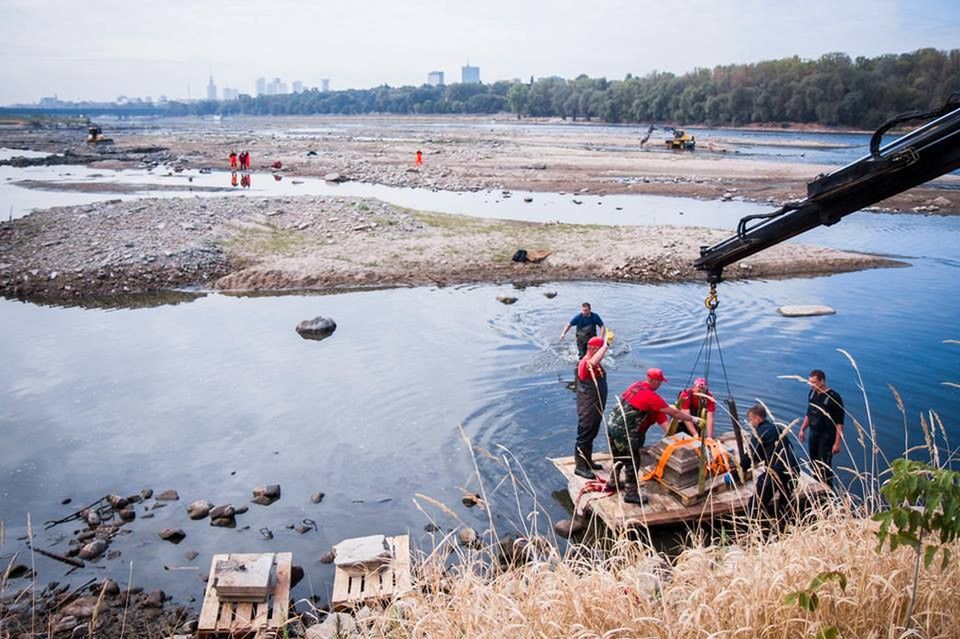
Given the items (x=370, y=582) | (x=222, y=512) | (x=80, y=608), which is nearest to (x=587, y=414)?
(x=370, y=582)

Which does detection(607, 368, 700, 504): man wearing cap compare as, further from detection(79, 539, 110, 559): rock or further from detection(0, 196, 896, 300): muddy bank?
detection(0, 196, 896, 300): muddy bank

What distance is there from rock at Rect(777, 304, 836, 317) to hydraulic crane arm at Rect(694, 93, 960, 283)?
11.0 m

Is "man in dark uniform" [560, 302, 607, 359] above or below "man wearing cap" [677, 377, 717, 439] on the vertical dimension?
above

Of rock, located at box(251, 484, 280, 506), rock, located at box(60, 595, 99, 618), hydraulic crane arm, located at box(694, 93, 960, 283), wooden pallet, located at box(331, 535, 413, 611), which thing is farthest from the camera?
Answer: rock, located at box(251, 484, 280, 506)

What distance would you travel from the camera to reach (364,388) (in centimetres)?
1380

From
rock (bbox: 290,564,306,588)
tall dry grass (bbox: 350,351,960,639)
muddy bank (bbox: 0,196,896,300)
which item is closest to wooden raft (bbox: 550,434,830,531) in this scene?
tall dry grass (bbox: 350,351,960,639)

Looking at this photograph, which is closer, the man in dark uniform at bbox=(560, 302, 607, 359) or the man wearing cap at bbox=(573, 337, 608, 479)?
the man wearing cap at bbox=(573, 337, 608, 479)

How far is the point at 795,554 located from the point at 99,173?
175ft

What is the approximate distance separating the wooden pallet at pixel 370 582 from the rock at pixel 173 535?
280 cm

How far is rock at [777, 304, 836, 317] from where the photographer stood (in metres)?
17.9

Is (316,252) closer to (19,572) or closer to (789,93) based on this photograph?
(19,572)

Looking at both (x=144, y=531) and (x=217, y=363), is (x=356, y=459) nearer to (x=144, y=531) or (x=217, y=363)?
(x=144, y=531)

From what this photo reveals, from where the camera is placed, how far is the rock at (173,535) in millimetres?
8922

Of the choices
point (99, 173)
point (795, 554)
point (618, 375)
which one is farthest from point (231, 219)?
point (99, 173)
